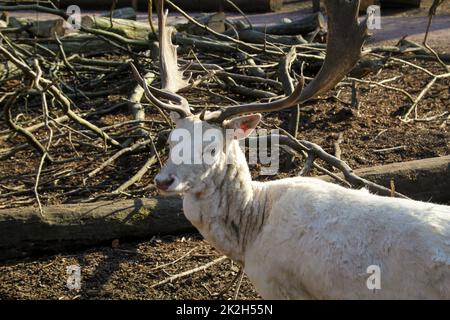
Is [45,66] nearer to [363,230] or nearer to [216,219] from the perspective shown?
[216,219]

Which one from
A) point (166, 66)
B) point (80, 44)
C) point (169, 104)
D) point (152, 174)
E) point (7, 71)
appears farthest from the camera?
point (80, 44)

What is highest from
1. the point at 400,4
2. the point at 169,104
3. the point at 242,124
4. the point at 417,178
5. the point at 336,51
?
the point at 336,51

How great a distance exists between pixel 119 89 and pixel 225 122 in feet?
17.6

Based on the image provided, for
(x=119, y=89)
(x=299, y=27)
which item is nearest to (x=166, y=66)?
(x=119, y=89)

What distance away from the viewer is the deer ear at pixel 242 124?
4.84 metres

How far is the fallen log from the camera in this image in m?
6.12

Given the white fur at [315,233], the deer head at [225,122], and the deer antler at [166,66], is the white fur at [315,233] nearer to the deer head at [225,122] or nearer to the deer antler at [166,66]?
the deer head at [225,122]

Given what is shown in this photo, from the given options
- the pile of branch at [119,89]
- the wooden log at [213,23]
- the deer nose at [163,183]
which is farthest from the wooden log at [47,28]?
the deer nose at [163,183]

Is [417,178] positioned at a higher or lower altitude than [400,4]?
lower

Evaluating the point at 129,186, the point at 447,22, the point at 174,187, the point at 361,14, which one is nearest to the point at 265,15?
the point at 361,14

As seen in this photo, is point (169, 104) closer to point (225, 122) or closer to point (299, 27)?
point (225, 122)

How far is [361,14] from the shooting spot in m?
16.1

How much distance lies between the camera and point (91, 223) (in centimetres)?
624
